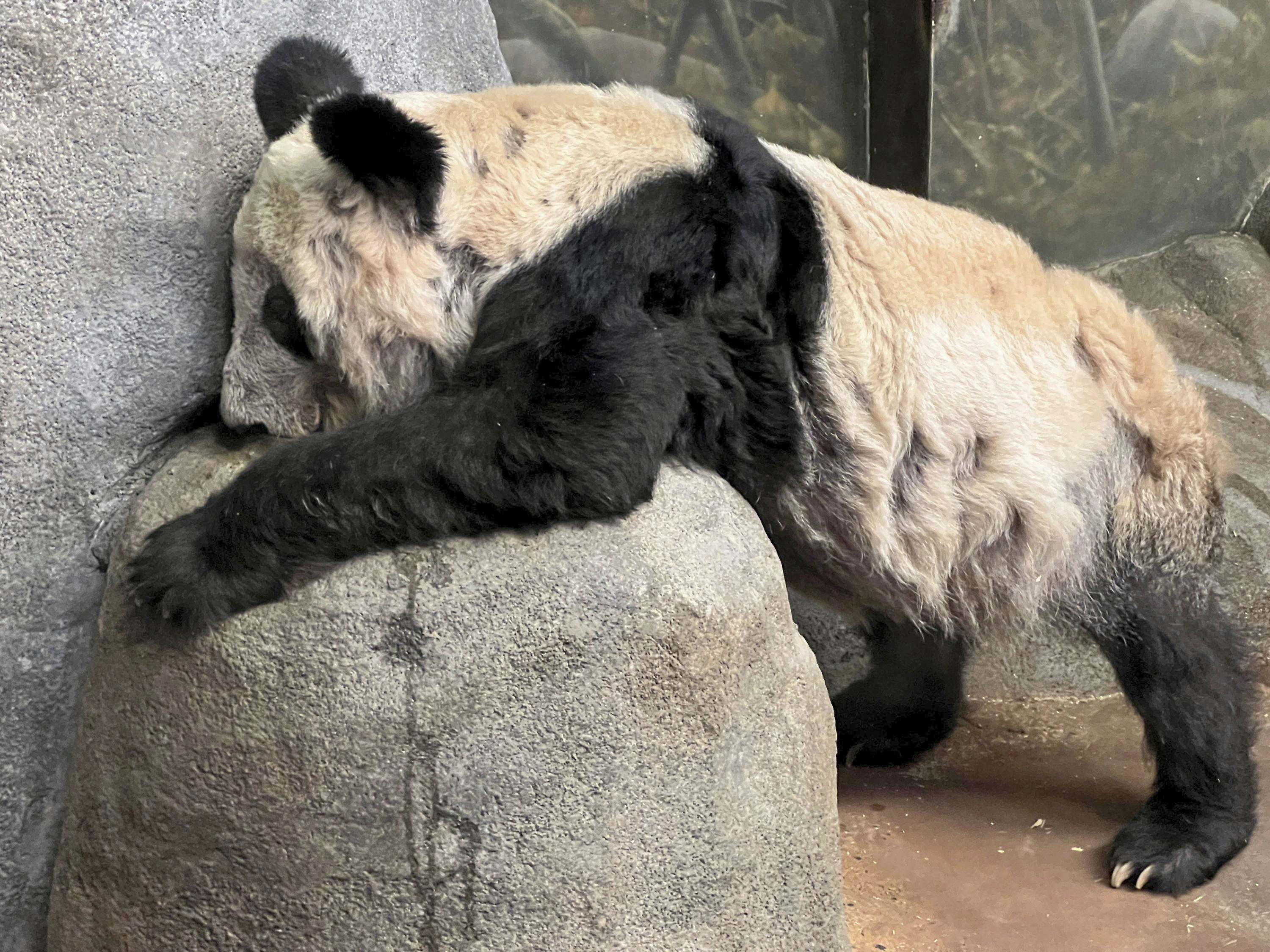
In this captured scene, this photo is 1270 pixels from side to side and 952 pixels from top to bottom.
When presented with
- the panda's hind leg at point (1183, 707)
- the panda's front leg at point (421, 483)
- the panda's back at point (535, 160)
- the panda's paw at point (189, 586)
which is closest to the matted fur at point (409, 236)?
the panda's back at point (535, 160)

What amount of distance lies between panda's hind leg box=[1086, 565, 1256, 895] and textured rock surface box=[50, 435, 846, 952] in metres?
1.45

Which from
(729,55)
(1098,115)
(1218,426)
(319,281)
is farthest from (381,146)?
(1098,115)

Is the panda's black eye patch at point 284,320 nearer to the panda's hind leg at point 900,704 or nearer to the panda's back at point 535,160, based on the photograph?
the panda's back at point 535,160

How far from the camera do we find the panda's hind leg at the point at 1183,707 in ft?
11.0

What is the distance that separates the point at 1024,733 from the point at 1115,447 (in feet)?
4.64

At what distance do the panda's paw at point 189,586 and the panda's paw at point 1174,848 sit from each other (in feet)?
7.86

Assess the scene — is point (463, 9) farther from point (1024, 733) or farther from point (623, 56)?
point (1024, 733)

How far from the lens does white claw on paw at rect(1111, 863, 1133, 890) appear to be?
3281 millimetres

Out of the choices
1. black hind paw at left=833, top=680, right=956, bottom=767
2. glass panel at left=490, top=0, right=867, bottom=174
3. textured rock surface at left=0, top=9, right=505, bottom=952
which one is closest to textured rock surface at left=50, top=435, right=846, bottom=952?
textured rock surface at left=0, top=9, right=505, bottom=952

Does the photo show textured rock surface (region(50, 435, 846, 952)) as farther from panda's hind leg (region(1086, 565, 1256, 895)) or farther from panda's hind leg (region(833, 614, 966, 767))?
panda's hind leg (region(833, 614, 966, 767))

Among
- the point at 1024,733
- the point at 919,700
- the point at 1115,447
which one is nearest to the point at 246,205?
the point at 1115,447

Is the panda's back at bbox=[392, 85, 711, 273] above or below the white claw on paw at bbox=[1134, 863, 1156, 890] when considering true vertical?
above

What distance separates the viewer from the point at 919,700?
13.6 feet

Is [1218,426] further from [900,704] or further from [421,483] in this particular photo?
[421,483]
